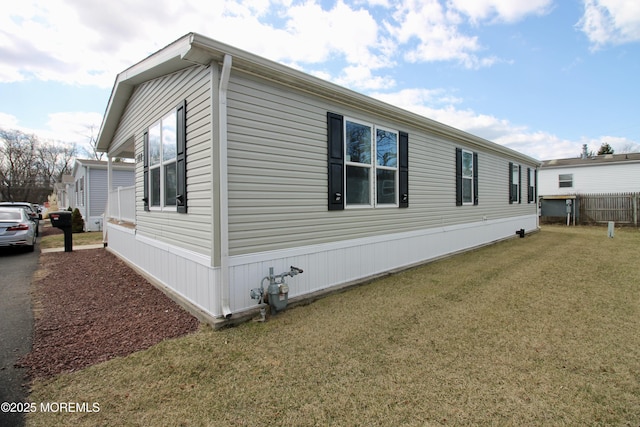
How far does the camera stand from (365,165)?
5.38 metres

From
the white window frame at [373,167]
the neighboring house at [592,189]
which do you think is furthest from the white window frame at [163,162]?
the neighboring house at [592,189]

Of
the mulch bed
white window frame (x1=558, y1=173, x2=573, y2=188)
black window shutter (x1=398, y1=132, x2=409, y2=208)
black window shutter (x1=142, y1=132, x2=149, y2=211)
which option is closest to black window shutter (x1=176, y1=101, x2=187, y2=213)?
the mulch bed

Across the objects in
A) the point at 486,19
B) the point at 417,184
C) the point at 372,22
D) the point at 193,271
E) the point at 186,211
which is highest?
the point at 486,19

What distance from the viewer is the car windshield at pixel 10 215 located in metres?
8.52

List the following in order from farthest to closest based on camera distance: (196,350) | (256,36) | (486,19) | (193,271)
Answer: (486,19) < (256,36) < (193,271) < (196,350)

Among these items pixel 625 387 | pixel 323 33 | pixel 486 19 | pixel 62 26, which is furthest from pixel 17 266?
pixel 486 19

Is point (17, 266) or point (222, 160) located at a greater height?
point (222, 160)

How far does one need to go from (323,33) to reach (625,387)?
7.25m

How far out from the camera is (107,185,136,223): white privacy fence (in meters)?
7.07

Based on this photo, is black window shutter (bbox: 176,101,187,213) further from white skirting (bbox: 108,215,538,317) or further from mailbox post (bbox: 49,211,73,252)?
mailbox post (bbox: 49,211,73,252)

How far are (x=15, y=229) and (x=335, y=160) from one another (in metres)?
9.45

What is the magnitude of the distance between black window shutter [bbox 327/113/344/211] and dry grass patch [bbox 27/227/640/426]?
59.5 inches

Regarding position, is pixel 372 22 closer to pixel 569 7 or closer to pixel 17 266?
pixel 569 7

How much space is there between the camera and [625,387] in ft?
7.50
